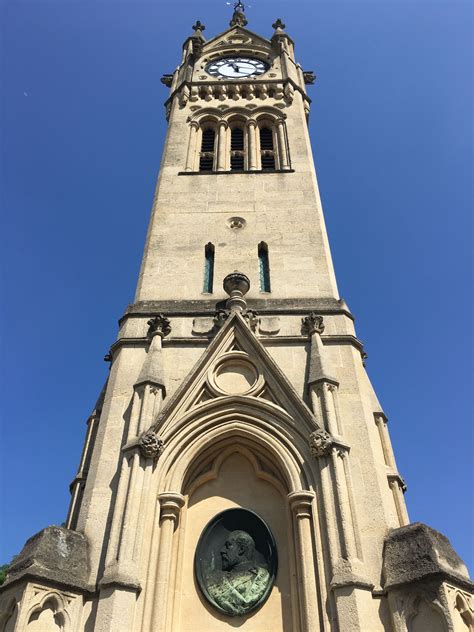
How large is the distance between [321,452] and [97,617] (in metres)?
4.43

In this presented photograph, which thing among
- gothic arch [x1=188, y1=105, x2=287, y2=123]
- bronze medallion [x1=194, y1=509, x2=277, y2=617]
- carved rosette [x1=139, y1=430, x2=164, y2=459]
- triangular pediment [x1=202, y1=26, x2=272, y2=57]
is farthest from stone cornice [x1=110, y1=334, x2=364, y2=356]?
triangular pediment [x1=202, y1=26, x2=272, y2=57]

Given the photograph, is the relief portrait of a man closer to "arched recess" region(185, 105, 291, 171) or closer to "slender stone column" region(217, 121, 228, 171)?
"arched recess" region(185, 105, 291, 171)

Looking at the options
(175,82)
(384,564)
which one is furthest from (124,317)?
(175,82)

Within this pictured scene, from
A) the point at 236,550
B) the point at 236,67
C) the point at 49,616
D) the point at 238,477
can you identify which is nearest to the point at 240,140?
the point at 236,67

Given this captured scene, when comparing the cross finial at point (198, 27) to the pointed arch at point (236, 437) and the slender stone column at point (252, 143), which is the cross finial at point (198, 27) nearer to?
the slender stone column at point (252, 143)

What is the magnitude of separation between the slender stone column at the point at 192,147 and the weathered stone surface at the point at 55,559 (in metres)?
13.0

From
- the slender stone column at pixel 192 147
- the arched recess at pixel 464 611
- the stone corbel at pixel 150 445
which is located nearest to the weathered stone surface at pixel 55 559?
the stone corbel at pixel 150 445

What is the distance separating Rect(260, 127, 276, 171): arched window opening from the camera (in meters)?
20.4

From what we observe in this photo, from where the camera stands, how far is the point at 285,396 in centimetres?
1144

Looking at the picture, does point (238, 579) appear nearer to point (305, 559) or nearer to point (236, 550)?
point (236, 550)

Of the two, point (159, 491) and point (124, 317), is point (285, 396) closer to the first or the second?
point (159, 491)

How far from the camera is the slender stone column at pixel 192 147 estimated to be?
19641 mm

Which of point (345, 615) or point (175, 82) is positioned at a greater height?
point (175, 82)

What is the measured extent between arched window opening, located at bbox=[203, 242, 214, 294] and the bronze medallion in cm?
623
